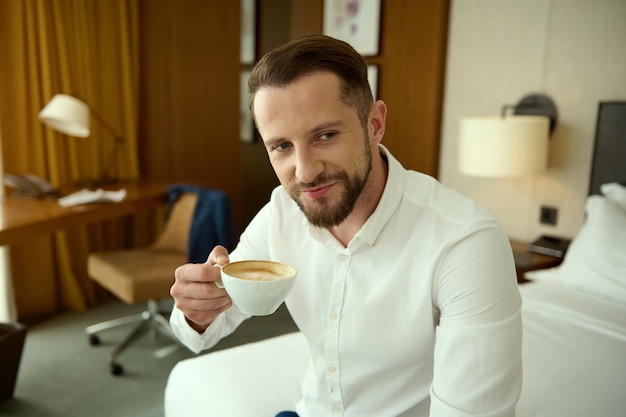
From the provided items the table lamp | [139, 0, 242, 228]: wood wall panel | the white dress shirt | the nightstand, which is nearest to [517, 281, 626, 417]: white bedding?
the nightstand

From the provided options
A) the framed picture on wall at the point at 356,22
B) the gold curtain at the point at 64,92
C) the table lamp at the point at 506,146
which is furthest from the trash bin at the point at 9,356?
the framed picture on wall at the point at 356,22

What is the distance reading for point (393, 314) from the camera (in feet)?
3.61

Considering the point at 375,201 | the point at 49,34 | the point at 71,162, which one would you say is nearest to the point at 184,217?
the point at 71,162

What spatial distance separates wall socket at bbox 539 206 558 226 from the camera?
273 centimetres

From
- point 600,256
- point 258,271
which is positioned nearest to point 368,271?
point 258,271

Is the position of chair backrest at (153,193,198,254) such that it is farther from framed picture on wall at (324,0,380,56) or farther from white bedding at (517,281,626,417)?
white bedding at (517,281,626,417)

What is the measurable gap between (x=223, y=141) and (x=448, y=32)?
2.07m

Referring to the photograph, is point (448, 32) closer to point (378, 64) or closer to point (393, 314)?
point (378, 64)

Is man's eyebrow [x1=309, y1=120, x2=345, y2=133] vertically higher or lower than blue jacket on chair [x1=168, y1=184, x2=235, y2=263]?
higher

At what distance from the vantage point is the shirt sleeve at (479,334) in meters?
0.91

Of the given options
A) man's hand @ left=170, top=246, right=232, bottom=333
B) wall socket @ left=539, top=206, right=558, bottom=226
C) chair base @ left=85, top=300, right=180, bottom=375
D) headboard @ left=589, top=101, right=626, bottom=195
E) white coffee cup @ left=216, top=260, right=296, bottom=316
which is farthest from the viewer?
chair base @ left=85, top=300, right=180, bottom=375

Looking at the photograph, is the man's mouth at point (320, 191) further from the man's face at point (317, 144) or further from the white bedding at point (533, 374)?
the white bedding at point (533, 374)

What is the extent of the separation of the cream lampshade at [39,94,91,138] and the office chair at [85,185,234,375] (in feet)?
2.12

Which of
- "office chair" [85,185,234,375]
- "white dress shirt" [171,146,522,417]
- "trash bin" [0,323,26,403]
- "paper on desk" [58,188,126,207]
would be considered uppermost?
"white dress shirt" [171,146,522,417]
